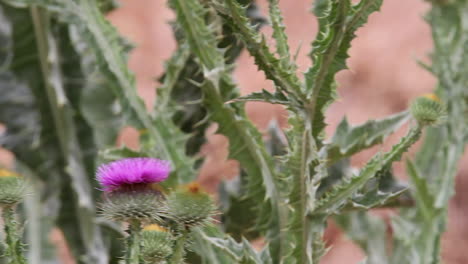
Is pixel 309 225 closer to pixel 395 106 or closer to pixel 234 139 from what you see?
pixel 234 139

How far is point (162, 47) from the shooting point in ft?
18.4

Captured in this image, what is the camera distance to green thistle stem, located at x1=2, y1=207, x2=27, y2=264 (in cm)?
86

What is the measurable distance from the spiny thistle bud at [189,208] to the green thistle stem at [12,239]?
16 cm

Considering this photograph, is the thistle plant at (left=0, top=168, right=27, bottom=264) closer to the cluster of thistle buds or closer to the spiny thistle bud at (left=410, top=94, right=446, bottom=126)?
the cluster of thistle buds

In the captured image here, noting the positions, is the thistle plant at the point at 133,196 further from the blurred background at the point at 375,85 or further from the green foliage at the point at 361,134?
the blurred background at the point at 375,85

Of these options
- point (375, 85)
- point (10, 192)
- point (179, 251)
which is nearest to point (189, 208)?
point (179, 251)

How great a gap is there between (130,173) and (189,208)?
69 millimetres

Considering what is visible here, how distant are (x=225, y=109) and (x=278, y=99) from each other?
0.33 m

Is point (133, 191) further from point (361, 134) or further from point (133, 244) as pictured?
point (361, 134)

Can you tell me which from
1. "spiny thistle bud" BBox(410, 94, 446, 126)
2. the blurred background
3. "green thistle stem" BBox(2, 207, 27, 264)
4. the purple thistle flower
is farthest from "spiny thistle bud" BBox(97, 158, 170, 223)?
the blurred background

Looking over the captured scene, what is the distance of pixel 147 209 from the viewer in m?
0.82

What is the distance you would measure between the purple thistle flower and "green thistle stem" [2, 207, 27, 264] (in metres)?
0.11

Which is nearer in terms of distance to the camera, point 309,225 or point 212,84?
point 309,225

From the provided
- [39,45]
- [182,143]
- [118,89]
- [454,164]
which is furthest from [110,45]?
[454,164]
